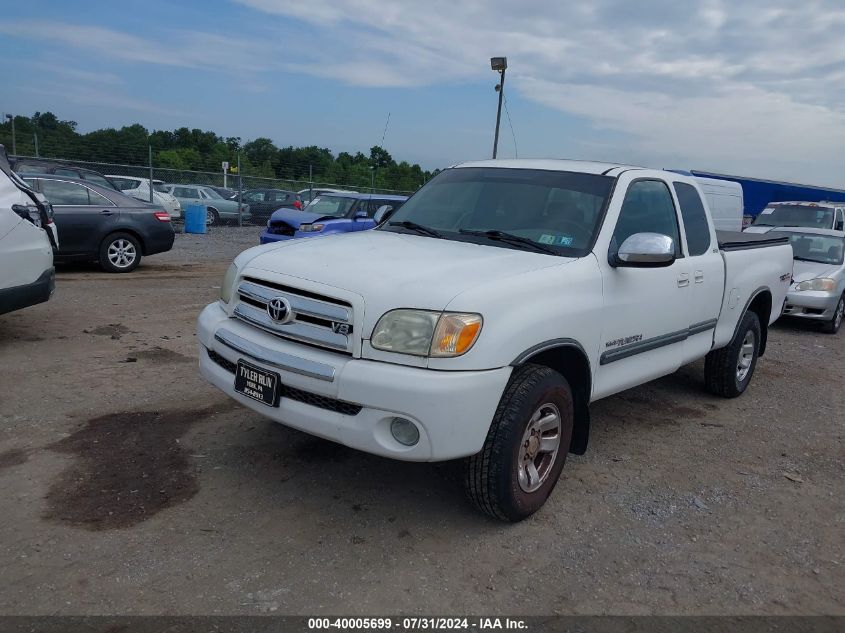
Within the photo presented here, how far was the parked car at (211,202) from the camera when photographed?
23078 mm

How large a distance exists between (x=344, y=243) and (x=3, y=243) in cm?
367

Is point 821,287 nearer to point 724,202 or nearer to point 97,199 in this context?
point 724,202

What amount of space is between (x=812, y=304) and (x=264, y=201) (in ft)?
61.1

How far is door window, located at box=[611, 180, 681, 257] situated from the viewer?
449cm

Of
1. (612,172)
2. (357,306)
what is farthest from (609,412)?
(357,306)

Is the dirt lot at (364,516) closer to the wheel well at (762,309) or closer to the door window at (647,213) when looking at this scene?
the wheel well at (762,309)

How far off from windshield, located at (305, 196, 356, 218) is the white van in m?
7.39

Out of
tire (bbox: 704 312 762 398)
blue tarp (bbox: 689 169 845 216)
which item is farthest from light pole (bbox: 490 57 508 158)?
blue tarp (bbox: 689 169 845 216)

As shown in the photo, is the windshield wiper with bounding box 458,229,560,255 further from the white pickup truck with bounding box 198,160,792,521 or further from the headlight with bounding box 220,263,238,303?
the headlight with bounding box 220,263,238,303

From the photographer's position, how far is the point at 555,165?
4891 millimetres

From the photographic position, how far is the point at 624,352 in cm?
433

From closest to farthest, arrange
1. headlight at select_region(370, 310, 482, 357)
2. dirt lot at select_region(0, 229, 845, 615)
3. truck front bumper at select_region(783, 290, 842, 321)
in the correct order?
dirt lot at select_region(0, 229, 845, 615) → headlight at select_region(370, 310, 482, 357) → truck front bumper at select_region(783, 290, 842, 321)

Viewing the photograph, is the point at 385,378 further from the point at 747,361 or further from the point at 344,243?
the point at 747,361

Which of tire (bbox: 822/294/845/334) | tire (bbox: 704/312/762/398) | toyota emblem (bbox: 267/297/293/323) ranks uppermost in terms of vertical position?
toyota emblem (bbox: 267/297/293/323)
